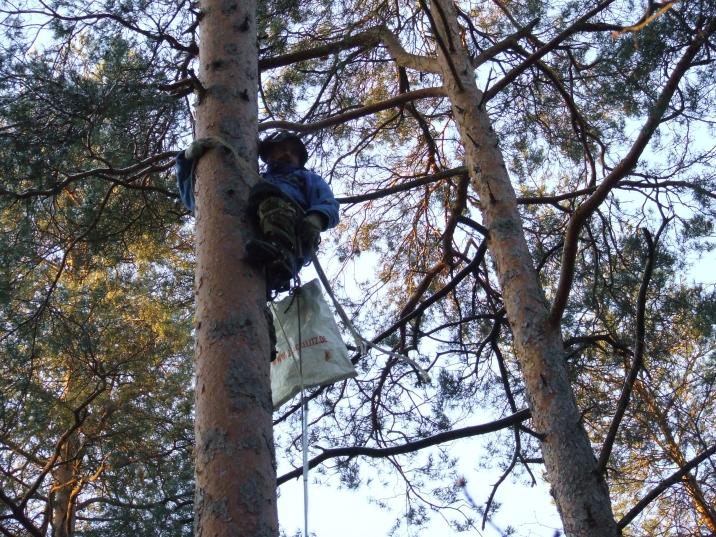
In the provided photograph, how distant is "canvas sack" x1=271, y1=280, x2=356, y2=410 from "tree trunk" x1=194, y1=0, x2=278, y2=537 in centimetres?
50

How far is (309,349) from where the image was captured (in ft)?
9.10

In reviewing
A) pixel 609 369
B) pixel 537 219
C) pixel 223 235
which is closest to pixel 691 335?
pixel 609 369

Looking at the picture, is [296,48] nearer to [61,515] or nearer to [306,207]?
[306,207]

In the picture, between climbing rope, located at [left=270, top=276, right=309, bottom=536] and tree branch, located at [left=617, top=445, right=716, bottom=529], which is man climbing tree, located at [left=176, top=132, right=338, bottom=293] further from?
tree branch, located at [left=617, top=445, right=716, bottom=529]

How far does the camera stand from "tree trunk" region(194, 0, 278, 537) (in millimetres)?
1771

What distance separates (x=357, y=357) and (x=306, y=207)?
6.55 feet

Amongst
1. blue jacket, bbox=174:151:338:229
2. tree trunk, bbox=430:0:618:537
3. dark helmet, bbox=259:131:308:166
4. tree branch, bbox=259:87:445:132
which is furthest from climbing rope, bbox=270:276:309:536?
tree branch, bbox=259:87:445:132

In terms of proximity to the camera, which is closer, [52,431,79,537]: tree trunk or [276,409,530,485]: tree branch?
[276,409,530,485]: tree branch

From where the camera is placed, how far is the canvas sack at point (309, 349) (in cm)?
274

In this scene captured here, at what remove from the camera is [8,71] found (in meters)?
4.30

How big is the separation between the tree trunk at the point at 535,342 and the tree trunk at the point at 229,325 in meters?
1.68

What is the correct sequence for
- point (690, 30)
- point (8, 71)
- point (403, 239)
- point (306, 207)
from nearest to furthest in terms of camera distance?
point (306, 207), point (690, 30), point (8, 71), point (403, 239)

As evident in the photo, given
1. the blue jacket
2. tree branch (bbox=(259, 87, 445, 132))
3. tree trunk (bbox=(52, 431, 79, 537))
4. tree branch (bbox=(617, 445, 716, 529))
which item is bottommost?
tree branch (bbox=(617, 445, 716, 529))

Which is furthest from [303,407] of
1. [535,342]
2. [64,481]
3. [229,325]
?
[64,481]
